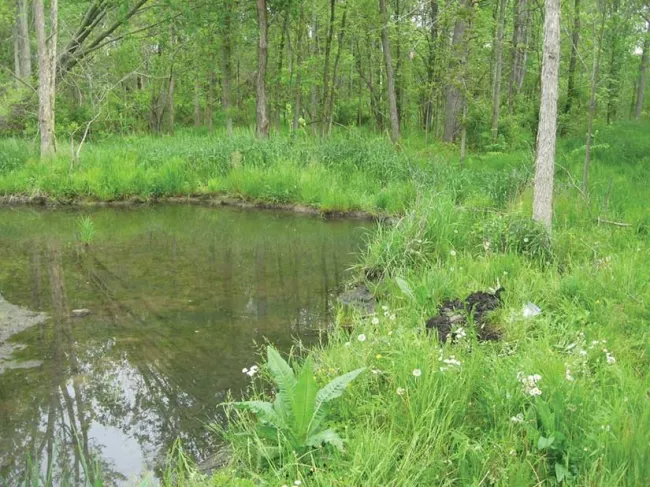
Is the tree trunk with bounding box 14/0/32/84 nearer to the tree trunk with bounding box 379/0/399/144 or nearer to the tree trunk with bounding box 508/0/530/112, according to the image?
the tree trunk with bounding box 379/0/399/144

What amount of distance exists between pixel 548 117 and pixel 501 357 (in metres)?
3.54

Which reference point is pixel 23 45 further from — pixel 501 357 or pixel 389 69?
pixel 501 357

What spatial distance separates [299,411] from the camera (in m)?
3.23

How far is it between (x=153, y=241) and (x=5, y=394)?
207 inches

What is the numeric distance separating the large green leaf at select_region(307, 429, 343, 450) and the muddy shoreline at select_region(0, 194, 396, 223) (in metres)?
8.53

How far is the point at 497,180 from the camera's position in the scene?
9953mm

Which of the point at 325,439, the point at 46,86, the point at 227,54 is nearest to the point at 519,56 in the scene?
the point at 227,54

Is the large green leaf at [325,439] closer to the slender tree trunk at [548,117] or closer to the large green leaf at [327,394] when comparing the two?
the large green leaf at [327,394]

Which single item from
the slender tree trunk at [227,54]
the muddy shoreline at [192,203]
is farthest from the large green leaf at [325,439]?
the slender tree trunk at [227,54]

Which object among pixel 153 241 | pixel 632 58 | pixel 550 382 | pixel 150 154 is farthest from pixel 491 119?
pixel 550 382

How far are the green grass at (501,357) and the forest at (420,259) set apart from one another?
2 centimetres

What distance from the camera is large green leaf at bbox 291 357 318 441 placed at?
10.6 feet

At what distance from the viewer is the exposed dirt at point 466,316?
4551 mm

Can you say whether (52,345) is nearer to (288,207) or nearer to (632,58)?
(288,207)
